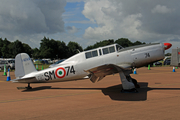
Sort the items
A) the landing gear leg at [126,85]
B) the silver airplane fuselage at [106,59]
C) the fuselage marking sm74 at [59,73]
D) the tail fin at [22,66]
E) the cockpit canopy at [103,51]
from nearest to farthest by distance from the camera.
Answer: the landing gear leg at [126,85] < the silver airplane fuselage at [106,59] < the cockpit canopy at [103,51] < the fuselage marking sm74 at [59,73] < the tail fin at [22,66]

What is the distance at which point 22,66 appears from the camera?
10.6 m

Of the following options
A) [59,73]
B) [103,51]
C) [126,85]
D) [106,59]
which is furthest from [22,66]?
[126,85]

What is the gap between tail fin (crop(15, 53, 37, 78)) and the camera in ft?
34.3

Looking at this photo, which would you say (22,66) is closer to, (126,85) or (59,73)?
(59,73)

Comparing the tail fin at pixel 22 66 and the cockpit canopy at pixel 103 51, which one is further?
the tail fin at pixel 22 66

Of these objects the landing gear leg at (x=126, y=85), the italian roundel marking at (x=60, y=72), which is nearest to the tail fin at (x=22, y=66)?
the italian roundel marking at (x=60, y=72)

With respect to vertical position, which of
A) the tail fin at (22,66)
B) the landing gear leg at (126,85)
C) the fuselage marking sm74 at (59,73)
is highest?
the tail fin at (22,66)

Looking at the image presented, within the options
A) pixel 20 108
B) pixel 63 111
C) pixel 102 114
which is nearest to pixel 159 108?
pixel 102 114

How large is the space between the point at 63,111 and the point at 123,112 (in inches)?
78.5

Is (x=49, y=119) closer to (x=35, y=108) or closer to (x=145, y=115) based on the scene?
(x=35, y=108)

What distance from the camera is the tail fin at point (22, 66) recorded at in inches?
412

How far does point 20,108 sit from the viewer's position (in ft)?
20.7

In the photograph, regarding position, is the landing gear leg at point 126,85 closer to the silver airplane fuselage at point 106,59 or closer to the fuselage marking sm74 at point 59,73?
the silver airplane fuselage at point 106,59

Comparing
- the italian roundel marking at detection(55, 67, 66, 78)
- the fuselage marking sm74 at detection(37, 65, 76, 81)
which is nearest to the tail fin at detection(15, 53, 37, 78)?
the fuselage marking sm74 at detection(37, 65, 76, 81)
